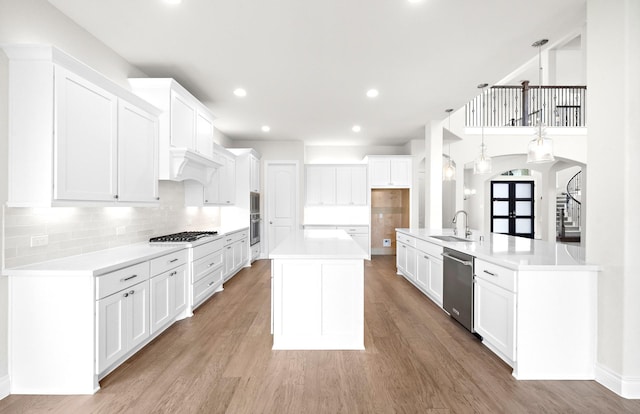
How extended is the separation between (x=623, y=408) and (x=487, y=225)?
9197mm

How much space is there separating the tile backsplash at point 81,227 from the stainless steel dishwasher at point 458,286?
3547 mm

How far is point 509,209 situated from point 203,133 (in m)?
11.0

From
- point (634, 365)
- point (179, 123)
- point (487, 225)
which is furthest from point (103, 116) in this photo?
point (487, 225)

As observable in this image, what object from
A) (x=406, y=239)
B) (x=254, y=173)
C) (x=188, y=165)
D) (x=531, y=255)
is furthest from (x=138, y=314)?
(x=254, y=173)

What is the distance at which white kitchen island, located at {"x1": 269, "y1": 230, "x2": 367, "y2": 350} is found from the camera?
2783mm

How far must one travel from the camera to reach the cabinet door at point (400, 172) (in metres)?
7.32

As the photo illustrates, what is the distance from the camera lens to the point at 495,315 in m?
2.61

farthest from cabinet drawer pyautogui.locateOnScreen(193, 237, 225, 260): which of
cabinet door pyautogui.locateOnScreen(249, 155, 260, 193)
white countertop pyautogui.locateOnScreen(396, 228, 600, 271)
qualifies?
white countertop pyautogui.locateOnScreen(396, 228, 600, 271)

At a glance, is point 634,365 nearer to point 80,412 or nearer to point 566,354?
point 566,354

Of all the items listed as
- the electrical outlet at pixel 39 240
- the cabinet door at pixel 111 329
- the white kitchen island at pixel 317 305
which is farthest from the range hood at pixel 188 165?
the white kitchen island at pixel 317 305

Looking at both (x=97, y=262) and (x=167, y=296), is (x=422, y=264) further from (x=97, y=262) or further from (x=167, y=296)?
(x=97, y=262)

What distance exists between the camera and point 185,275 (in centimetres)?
358

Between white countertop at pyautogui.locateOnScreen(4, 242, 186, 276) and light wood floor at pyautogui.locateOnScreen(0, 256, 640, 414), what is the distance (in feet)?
2.77

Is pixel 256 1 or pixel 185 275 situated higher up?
pixel 256 1
